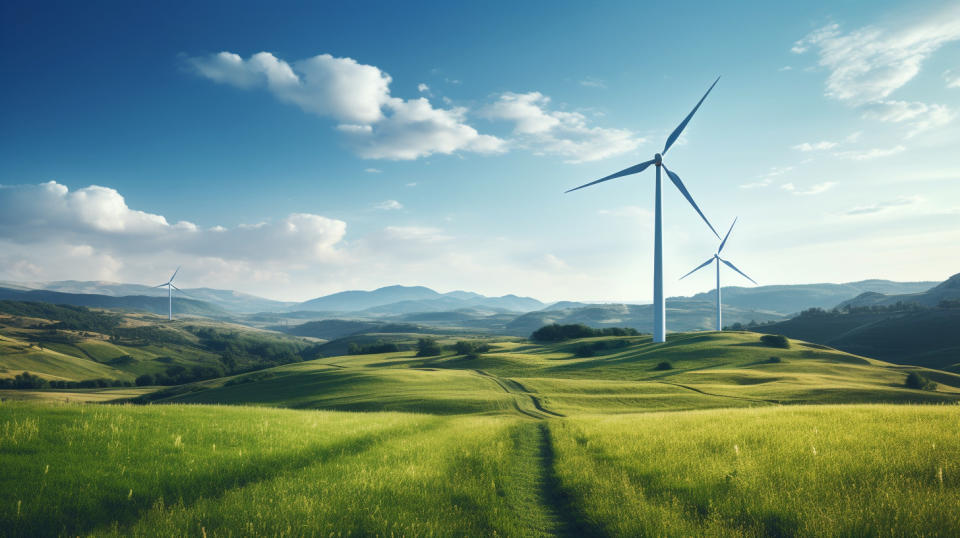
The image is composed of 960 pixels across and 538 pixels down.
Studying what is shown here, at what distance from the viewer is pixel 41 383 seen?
144250 mm

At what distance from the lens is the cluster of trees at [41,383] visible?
13900 centimetres

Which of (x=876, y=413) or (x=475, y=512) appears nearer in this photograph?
(x=475, y=512)

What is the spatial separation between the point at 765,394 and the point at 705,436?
40.1 metres

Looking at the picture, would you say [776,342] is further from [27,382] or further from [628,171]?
[27,382]

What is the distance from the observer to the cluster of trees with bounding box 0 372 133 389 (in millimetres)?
139000

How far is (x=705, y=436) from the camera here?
16.8m

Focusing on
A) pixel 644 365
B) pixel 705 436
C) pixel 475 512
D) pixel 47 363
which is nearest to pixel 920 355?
pixel 644 365

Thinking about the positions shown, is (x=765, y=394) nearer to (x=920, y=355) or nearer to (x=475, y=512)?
(x=475, y=512)

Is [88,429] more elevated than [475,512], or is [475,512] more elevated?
[88,429]

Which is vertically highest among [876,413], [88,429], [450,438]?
[88,429]

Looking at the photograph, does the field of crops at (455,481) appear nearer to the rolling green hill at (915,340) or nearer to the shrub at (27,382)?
the shrub at (27,382)

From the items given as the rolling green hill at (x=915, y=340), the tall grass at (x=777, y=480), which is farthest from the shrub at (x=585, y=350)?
the rolling green hill at (x=915, y=340)

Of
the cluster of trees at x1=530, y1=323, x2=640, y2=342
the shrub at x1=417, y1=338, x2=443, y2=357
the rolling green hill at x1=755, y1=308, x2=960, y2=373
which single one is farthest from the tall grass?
the rolling green hill at x1=755, y1=308, x2=960, y2=373

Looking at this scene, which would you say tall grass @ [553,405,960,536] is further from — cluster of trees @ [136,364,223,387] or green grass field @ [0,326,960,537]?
cluster of trees @ [136,364,223,387]
